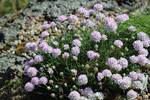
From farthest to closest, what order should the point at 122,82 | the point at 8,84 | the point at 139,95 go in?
the point at 8,84 < the point at 139,95 < the point at 122,82

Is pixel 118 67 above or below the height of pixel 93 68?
above

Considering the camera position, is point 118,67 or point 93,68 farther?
point 93,68

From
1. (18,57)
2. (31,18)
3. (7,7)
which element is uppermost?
(31,18)

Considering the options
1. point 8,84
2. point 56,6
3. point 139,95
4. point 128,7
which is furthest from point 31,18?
point 139,95

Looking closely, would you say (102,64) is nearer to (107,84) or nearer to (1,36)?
(107,84)

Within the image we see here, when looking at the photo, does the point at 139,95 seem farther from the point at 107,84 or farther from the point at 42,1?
the point at 42,1

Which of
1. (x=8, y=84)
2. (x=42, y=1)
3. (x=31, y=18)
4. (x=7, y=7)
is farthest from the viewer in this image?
(x=7, y=7)

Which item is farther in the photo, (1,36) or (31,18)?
(31,18)

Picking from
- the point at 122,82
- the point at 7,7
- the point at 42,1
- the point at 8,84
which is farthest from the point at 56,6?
the point at 7,7

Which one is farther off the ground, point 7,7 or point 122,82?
point 122,82
